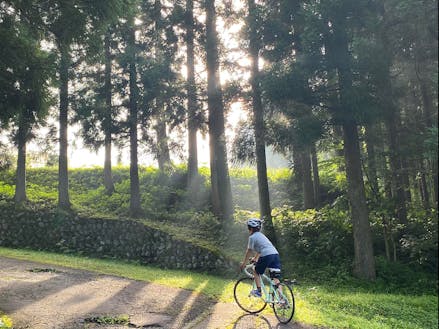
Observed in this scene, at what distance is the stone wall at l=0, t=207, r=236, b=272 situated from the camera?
14612 mm

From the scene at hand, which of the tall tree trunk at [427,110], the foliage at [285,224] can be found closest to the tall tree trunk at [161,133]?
the foliage at [285,224]

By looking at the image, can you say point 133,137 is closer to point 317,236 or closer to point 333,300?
point 317,236

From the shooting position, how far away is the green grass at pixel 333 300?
847 centimetres

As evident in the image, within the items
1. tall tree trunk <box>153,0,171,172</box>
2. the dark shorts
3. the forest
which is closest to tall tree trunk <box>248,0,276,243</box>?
the forest

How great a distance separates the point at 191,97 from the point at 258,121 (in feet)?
11.9

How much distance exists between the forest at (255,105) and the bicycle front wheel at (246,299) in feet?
19.4

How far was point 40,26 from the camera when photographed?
33.7ft

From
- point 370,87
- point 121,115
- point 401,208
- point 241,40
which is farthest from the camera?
point 121,115

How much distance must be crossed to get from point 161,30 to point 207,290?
13.1 m

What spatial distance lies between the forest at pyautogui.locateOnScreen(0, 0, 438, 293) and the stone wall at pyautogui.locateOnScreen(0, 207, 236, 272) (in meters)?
1.00

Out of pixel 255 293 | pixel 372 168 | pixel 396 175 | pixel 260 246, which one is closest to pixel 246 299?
pixel 255 293

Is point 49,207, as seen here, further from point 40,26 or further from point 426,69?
point 426,69

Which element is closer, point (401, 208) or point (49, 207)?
point (401, 208)

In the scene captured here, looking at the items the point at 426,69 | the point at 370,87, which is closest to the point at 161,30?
the point at 370,87
